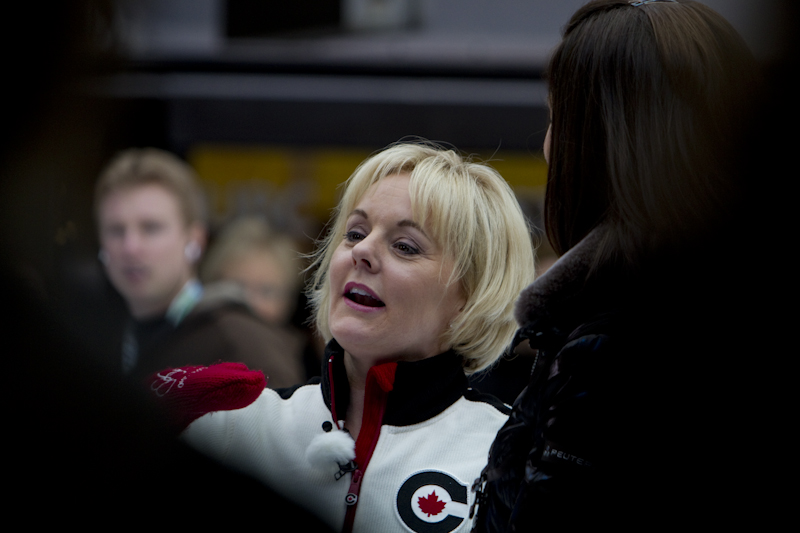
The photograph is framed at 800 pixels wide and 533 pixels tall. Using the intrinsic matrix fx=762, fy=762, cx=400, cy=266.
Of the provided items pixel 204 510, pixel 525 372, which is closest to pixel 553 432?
pixel 204 510

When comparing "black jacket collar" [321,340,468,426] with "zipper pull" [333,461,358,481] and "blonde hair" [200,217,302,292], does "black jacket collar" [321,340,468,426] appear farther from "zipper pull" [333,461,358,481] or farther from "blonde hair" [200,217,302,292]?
"blonde hair" [200,217,302,292]

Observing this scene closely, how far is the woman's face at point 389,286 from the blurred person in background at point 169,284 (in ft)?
3.56

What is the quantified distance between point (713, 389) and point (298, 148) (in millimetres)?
6103

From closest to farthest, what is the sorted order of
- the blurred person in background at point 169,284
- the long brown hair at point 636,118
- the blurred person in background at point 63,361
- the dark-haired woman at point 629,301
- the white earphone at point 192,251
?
the blurred person in background at point 63,361
the dark-haired woman at point 629,301
the long brown hair at point 636,118
the blurred person in background at point 169,284
the white earphone at point 192,251

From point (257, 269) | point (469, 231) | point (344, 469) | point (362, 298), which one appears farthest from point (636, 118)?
point (257, 269)

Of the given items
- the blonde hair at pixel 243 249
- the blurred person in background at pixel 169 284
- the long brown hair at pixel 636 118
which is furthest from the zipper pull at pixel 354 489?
the blonde hair at pixel 243 249

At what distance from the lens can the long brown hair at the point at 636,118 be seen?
1.04 meters

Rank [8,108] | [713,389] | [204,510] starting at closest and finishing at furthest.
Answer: [8,108] → [204,510] → [713,389]

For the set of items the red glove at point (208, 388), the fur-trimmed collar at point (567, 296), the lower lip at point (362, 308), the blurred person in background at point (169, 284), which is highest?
the fur-trimmed collar at point (567, 296)

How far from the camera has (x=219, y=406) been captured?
151 cm

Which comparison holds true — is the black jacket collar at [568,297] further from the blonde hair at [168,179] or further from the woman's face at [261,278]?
the woman's face at [261,278]

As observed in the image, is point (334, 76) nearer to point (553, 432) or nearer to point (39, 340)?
point (553, 432)

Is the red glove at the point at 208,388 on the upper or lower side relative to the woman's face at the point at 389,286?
lower

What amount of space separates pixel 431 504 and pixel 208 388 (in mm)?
495
